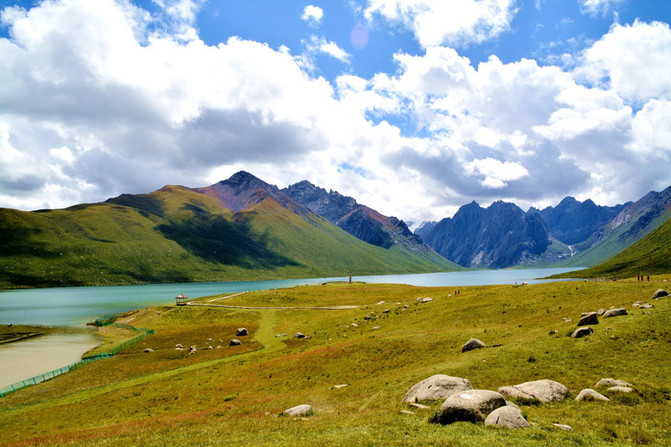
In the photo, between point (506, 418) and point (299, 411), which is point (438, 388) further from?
point (299, 411)

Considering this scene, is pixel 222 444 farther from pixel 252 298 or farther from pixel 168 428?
pixel 252 298

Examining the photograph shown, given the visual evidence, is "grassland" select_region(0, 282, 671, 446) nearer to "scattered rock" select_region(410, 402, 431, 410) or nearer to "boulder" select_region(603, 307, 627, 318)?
"scattered rock" select_region(410, 402, 431, 410)

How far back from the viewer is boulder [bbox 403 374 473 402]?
25.2 m

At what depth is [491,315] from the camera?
57781 mm

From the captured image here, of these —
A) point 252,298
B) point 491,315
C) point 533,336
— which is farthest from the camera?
point 252,298

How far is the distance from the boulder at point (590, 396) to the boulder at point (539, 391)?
38.8 inches

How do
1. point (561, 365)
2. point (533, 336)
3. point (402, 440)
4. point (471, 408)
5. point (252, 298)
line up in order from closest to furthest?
point (402, 440), point (471, 408), point (561, 365), point (533, 336), point (252, 298)

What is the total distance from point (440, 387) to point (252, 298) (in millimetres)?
113398

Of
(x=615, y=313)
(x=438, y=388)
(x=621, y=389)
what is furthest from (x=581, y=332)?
(x=438, y=388)

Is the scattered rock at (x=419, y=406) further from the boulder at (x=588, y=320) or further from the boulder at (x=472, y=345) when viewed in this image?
the boulder at (x=588, y=320)

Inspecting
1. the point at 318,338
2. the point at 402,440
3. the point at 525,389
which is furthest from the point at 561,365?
the point at 318,338

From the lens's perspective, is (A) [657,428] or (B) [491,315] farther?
(B) [491,315]

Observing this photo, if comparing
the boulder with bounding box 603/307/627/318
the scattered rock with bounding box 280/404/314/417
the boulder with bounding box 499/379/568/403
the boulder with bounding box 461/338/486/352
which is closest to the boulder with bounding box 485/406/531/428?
the boulder with bounding box 499/379/568/403

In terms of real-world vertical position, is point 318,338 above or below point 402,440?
below
